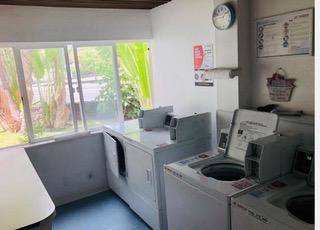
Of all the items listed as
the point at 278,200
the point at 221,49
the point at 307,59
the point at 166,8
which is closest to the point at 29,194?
the point at 278,200

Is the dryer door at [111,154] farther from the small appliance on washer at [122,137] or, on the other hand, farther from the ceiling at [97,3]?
the ceiling at [97,3]

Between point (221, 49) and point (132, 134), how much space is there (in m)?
1.41

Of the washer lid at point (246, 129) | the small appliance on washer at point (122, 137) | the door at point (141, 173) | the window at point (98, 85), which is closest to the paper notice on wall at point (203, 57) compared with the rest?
the small appliance on washer at point (122, 137)

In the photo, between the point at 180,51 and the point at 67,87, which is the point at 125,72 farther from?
the point at 180,51

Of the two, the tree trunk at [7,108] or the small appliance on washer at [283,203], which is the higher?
the tree trunk at [7,108]

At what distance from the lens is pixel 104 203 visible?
11.9ft

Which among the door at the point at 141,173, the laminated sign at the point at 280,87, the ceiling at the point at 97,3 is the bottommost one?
the door at the point at 141,173

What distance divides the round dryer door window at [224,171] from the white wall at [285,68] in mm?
728

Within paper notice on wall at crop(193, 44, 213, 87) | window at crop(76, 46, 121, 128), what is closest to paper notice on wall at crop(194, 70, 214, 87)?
paper notice on wall at crop(193, 44, 213, 87)

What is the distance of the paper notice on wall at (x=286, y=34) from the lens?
Result: 212cm

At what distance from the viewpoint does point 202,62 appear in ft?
10.5

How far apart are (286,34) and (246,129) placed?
2.91ft

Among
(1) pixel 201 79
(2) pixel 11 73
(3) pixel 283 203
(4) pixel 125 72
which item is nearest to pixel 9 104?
(2) pixel 11 73

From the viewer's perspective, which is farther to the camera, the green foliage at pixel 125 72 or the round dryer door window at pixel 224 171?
the green foliage at pixel 125 72
